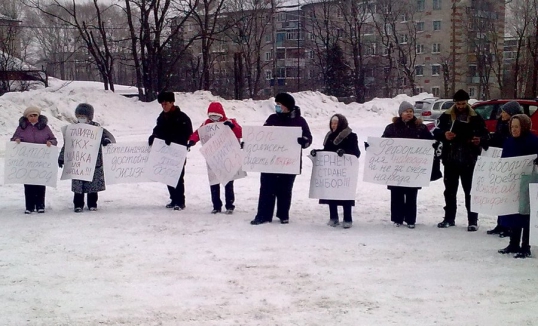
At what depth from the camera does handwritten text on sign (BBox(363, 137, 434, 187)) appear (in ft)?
27.5

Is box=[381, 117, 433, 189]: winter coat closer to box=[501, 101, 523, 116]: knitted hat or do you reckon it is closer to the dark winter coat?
the dark winter coat

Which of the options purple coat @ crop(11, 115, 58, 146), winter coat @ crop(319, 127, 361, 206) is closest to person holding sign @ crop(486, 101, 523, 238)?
winter coat @ crop(319, 127, 361, 206)

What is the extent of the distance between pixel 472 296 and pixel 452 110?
3.30 metres

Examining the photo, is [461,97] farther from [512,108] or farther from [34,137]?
[34,137]

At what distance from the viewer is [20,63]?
1665 inches

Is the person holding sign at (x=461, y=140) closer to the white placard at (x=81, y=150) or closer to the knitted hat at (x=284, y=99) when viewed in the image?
the knitted hat at (x=284, y=99)

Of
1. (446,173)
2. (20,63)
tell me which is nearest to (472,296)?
(446,173)

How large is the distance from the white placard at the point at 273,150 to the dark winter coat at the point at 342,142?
46 cm

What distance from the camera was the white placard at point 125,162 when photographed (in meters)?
9.43

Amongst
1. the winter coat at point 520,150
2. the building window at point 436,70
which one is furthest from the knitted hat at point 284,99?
the building window at point 436,70

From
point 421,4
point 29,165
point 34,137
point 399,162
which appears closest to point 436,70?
point 421,4

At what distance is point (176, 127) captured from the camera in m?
9.42

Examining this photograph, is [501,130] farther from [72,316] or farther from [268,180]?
[72,316]

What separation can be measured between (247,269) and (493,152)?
150 inches
